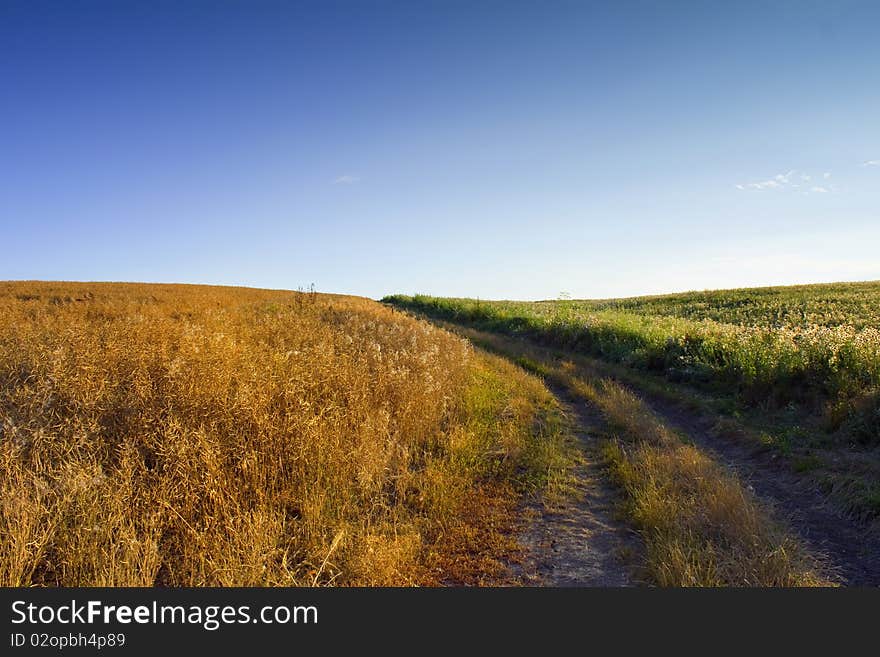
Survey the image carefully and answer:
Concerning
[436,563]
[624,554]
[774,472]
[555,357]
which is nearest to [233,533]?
[436,563]

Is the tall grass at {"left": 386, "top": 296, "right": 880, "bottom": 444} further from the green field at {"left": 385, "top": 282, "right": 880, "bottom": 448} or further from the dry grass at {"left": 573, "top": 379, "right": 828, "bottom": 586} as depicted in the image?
the dry grass at {"left": 573, "top": 379, "right": 828, "bottom": 586}

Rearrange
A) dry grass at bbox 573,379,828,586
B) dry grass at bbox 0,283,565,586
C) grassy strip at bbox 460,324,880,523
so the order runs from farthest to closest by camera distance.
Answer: grassy strip at bbox 460,324,880,523 → dry grass at bbox 573,379,828,586 → dry grass at bbox 0,283,565,586

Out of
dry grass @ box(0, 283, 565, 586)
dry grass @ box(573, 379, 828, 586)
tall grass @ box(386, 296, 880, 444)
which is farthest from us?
tall grass @ box(386, 296, 880, 444)

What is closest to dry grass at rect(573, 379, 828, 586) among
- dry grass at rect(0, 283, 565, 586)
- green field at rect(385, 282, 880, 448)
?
dry grass at rect(0, 283, 565, 586)

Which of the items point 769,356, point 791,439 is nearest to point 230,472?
point 791,439

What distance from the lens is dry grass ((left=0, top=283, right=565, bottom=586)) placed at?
390cm

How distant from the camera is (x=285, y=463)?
18.2 ft

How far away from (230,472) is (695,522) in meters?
4.98

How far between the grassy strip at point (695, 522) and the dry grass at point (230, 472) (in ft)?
4.26

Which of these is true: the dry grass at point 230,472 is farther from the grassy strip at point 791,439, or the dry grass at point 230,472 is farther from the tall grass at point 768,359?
the tall grass at point 768,359

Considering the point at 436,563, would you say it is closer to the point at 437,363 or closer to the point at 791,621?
the point at 791,621

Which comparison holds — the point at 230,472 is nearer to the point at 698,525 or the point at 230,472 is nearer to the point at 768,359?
the point at 698,525

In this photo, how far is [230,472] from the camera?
16.2 ft

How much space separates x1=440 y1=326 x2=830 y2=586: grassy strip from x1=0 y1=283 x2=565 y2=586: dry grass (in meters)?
1.30
